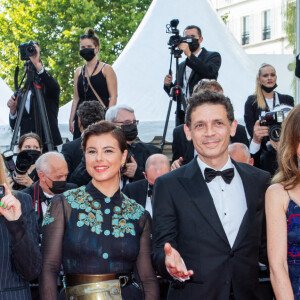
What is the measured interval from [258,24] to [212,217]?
38.6m

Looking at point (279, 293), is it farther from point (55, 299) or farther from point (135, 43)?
point (135, 43)

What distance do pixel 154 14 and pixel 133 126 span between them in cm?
577

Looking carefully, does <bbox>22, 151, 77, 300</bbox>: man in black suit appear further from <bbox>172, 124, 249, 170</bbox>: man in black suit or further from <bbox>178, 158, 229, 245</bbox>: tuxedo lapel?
<bbox>178, 158, 229, 245</bbox>: tuxedo lapel

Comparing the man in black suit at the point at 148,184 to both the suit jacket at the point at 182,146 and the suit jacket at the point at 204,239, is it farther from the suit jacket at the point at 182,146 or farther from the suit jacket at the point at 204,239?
the suit jacket at the point at 204,239

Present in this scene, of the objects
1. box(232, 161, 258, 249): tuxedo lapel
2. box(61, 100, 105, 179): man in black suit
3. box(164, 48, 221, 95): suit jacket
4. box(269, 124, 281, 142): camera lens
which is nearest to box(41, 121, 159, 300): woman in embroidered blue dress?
box(232, 161, 258, 249): tuxedo lapel

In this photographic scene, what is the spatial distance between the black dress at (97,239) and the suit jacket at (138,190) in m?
1.89

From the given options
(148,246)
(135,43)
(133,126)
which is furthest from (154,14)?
(148,246)

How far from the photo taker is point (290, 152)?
10.5ft

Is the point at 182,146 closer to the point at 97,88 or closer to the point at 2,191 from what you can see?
the point at 97,88

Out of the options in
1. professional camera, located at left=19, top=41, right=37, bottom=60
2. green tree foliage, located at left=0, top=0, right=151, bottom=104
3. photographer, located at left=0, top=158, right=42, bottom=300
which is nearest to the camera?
photographer, located at left=0, top=158, right=42, bottom=300

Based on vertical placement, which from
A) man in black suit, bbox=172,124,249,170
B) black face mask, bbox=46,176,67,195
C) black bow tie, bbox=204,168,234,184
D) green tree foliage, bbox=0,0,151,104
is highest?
green tree foliage, bbox=0,0,151,104

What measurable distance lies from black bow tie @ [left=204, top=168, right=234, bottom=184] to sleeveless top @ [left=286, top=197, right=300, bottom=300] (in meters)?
0.35

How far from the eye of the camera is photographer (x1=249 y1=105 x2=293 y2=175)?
170 inches

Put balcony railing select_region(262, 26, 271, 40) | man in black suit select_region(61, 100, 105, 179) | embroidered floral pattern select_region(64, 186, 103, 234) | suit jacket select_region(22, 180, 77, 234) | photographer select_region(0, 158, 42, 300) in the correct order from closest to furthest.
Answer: photographer select_region(0, 158, 42, 300) → embroidered floral pattern select_region(64, 186, 103, 234) → suit jacket select_region(22, 180, 77, 234) → man in black suit select_region(61, 100, 105, 179) → balcony railing select_region(262, 26, 271, 40)
